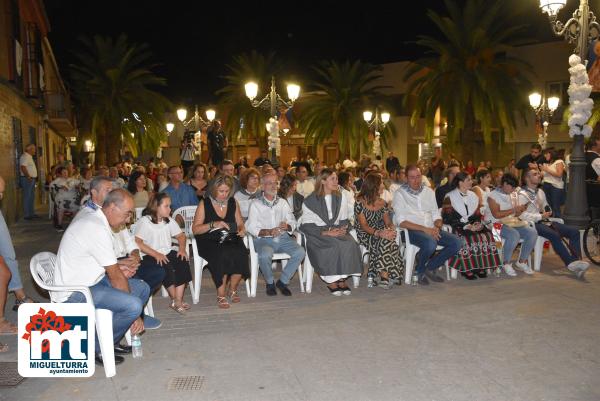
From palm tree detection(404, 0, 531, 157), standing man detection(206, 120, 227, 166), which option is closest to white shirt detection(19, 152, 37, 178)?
standing man detection(206, 120, 227, 166)

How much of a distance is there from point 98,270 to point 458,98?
17912mm

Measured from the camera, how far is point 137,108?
2417 cm

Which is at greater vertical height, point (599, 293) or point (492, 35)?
point (492, 35)

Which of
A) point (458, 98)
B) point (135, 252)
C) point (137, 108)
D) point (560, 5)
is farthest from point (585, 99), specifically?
point (137, 108)

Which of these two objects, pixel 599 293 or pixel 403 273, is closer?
pixel 599 293

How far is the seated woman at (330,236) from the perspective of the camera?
6836mm

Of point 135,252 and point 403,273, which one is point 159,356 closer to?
point 135,252

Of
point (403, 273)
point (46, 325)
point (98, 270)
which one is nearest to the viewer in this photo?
point (46, 325)

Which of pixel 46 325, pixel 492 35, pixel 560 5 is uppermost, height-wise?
pixel 492 35

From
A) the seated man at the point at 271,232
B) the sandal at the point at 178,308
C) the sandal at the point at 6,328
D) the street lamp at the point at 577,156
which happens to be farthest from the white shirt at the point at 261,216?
the street lamp at the point at 577,156

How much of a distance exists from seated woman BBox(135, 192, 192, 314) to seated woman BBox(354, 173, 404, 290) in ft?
8.04

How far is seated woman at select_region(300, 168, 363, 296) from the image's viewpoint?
6.84 meters

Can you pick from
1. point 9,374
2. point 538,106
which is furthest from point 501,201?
point 538,106

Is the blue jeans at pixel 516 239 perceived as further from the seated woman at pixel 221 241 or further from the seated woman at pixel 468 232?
the seated woman at pixel 221 241
